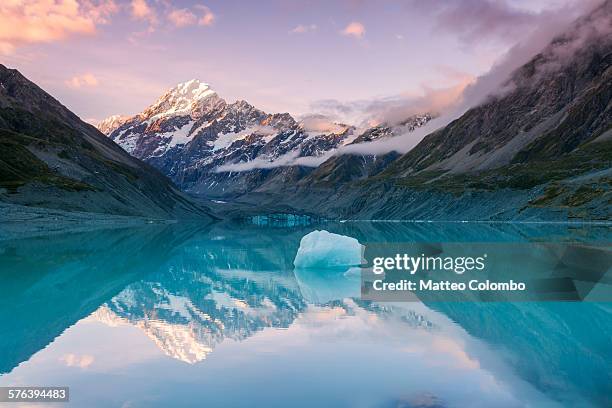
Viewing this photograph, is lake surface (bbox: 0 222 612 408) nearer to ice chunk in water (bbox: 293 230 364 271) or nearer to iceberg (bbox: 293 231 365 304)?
iceberg (bbox: 293 231 365 304)

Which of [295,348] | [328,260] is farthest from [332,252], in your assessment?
[295,348]

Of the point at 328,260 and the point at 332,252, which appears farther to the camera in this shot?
the point at 328,260

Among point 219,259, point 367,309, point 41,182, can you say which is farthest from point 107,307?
point 41,182

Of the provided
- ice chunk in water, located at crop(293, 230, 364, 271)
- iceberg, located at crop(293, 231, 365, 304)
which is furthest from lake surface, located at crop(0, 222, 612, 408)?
ice chunk in water, located at crop(293, 230, 364, 271)

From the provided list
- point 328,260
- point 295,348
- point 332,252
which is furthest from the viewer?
point 328,260

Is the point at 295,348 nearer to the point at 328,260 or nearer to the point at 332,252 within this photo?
the point at 332,252

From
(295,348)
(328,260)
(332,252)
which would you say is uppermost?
(332,252)

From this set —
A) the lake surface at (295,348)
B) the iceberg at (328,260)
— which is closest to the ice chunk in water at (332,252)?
the iceberg at (328,260)
